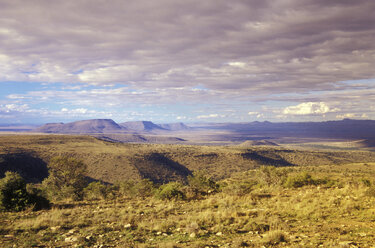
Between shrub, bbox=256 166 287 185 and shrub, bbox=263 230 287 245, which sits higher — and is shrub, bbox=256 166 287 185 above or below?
below

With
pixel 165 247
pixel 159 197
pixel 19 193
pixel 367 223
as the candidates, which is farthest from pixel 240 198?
pixel 19 193

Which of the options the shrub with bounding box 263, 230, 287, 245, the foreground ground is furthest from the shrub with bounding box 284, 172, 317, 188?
the shrub with bounding box 263, 230, 287, 245

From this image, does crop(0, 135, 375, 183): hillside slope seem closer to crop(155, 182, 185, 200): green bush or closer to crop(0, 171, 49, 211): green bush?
crop(155, 182, 185, 200): green bush

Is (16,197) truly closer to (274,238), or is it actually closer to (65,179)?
(65,179)

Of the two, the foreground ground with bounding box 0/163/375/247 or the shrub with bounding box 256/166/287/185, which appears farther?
the shrub with bounding box 256/166/287/185

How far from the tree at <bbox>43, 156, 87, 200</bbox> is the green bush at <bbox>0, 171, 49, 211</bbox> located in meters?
6.18

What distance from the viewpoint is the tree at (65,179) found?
2175cm

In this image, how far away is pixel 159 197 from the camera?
56.4 ft

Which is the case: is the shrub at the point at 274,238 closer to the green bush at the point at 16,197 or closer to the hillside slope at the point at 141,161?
the green bush at the point at 16,197

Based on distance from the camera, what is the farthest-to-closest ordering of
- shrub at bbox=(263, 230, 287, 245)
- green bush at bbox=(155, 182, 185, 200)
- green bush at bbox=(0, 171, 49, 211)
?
1. green bush at bbox=(155, 182, 185, 200)
2. green bush at bbox=(0, 171, 49, 211)
3. shrub at bbox=(263, 230, 287, 245)

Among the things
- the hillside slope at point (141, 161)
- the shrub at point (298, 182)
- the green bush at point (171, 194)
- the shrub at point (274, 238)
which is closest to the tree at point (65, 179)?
the green bush at point (171, 194)

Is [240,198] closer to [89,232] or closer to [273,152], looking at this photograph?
[89,232]

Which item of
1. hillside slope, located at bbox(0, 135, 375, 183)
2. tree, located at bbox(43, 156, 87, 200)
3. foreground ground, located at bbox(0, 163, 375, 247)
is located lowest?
hillside slope, located at bbox(0, 135, 375, 183)

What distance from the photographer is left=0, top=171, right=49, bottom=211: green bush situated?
14.3 m
